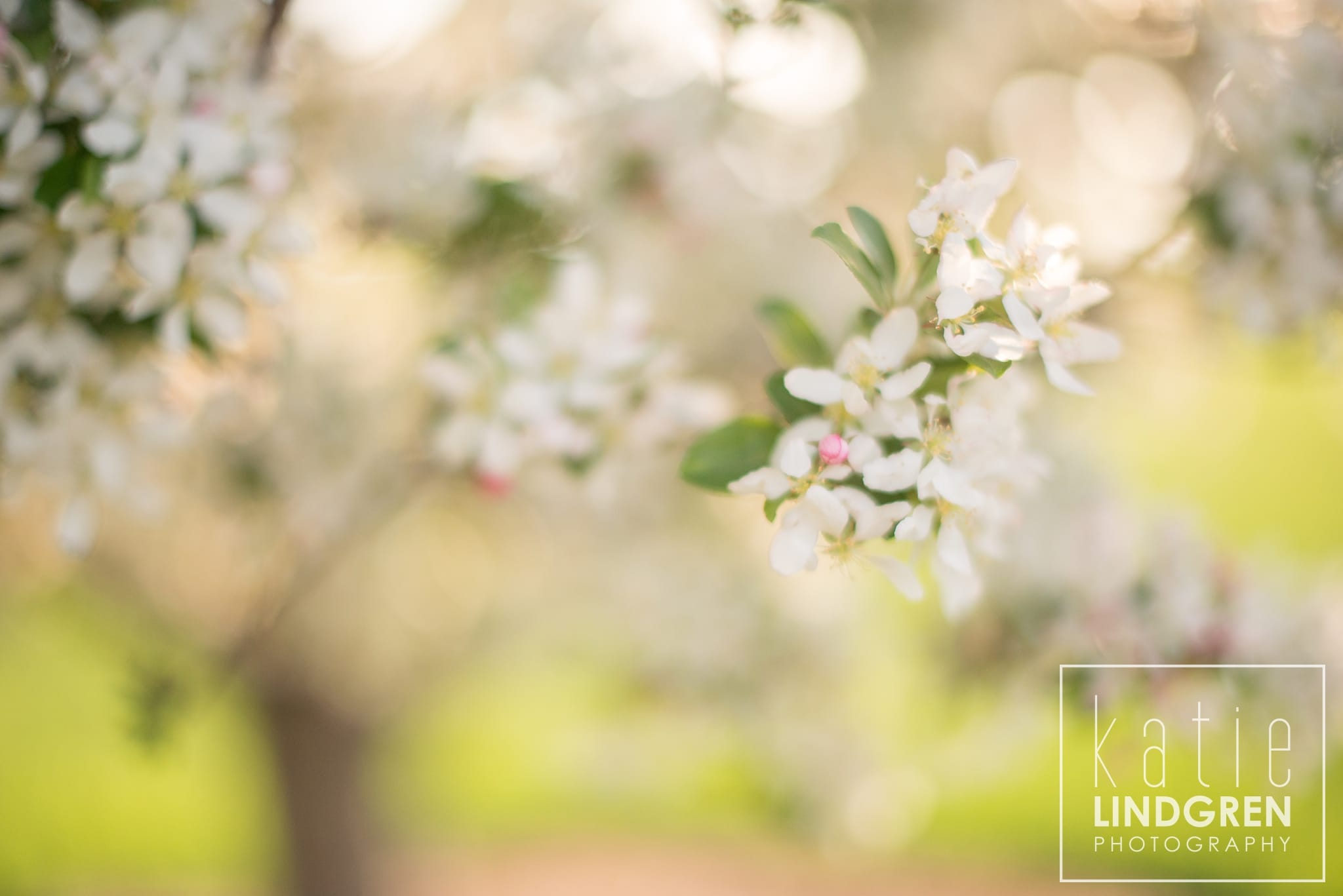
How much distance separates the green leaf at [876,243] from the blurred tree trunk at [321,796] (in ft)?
9.43

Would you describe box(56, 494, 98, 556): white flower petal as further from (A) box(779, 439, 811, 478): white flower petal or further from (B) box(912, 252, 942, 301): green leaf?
(B) box(912, 252, 942, 301): green leaf

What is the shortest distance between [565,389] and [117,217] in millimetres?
566

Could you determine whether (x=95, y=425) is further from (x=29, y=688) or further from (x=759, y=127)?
(x=29, y=688)

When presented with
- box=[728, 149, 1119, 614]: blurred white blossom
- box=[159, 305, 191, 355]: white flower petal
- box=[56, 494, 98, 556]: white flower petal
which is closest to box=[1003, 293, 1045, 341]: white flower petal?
box=[728, 149, 1119, 614]: blurred white blossom

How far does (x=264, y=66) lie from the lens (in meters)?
1.09

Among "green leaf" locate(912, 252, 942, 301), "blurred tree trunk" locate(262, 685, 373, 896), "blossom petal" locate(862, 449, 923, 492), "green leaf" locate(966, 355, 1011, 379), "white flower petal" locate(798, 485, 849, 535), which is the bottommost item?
"blurred tree trunk" locate(262, 685, 373, 896)

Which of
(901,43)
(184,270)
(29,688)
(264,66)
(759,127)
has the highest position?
(901,43)

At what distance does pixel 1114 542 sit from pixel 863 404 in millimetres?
966

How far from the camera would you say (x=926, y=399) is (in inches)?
30.8

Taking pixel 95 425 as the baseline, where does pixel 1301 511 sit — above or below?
above

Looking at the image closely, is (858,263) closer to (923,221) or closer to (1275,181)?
(923,221)

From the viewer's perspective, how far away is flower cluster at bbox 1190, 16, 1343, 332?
1.21 m

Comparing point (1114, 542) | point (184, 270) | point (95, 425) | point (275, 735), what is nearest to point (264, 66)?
point (184, 270)

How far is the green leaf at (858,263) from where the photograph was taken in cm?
79
